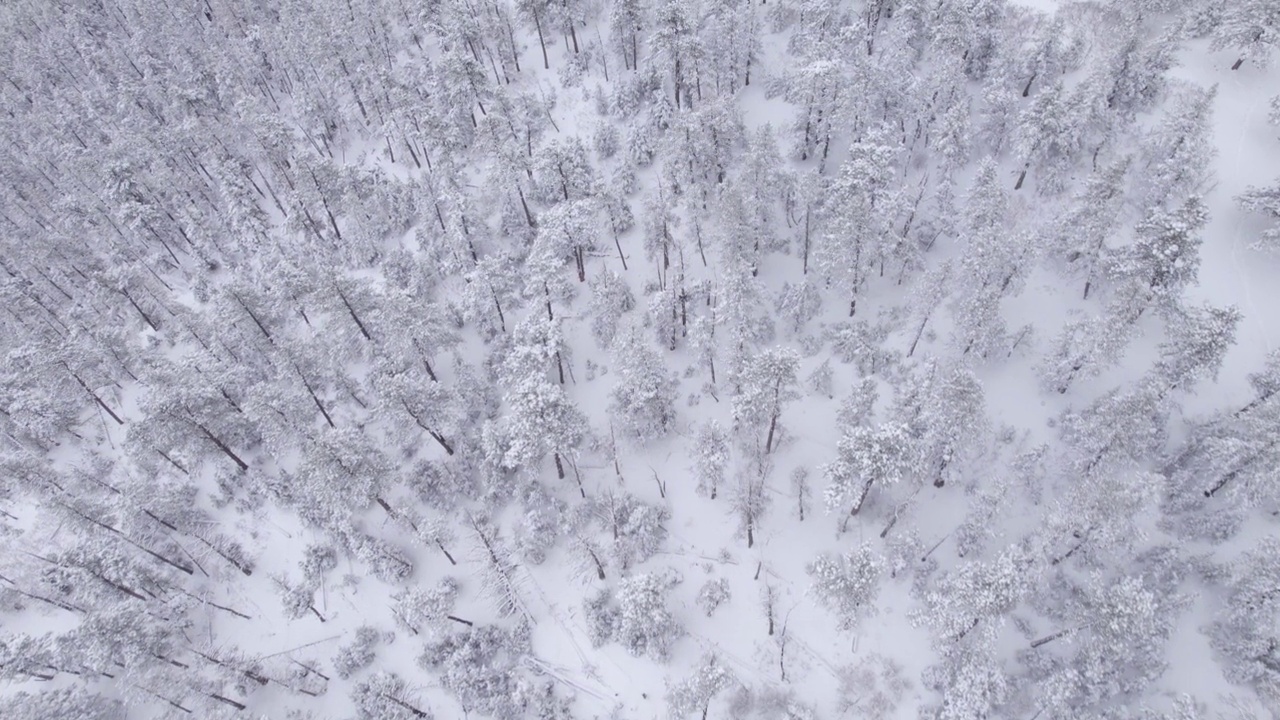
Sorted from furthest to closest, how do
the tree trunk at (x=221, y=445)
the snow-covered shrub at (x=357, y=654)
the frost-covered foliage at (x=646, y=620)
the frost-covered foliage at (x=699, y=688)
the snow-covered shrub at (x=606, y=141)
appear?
the snow-covered shrub at (x=606, y=141), the tree trunk at (x=221, y=445), the snow-covered shrub at (x=357, y=654), the frost-covered foliage at (x=646, y=620), the frost-covered foliage at (x=699, y=688)

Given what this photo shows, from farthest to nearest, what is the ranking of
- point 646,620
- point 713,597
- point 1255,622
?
1. point 713,597
2. point 646,620
3. point 1255,622

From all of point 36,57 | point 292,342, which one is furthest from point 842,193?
point 36,57

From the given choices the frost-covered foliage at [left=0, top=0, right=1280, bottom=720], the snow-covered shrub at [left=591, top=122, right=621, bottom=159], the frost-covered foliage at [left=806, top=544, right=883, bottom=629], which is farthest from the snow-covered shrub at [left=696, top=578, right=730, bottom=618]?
the snow-covered shrub at [left=591, top=122, right=621, bottom=159]

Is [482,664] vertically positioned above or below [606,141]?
below

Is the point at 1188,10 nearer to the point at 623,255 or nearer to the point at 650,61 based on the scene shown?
the point at 650,61

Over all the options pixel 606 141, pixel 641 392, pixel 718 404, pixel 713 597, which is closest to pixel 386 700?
pixel 713 597

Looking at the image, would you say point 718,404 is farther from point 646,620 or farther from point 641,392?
point 646,620

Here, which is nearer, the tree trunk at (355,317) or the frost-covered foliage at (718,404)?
the frost-covered foliage at (718,404)

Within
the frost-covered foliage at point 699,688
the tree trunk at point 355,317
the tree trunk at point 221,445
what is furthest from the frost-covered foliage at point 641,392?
the tree trunk at point 221,445

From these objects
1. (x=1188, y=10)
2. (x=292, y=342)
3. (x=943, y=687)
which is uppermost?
(x=1188, y=10)

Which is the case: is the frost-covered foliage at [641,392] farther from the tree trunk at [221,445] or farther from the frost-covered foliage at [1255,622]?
the frost-covered foliage at [1255,622]

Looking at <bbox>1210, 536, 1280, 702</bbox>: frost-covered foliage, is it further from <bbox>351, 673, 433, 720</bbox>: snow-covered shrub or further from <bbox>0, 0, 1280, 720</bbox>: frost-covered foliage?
<bbox>351, 673, 433, 720</bbox>: snow-covered shrub
